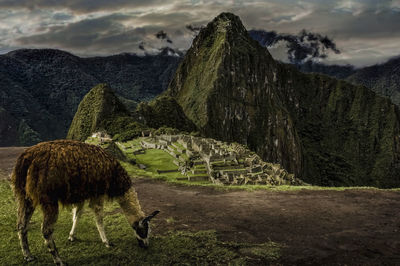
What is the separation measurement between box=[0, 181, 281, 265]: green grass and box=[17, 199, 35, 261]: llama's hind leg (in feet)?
0.68

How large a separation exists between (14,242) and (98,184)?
113 inches

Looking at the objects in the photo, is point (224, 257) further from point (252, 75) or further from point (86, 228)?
point (252, 75)

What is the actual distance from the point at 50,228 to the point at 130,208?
1.95 m

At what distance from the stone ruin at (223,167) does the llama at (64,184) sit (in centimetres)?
2019

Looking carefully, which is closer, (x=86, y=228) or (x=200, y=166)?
(x=86, y=228)

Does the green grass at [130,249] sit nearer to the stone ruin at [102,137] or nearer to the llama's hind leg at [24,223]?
the llama's hind leg at [24,223]

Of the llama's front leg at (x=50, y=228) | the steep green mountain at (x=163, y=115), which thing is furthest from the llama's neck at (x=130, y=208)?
the steep green mountain at (x=163, y=115)

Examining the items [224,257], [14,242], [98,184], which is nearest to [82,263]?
[98,184]

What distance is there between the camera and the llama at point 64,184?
6.65m

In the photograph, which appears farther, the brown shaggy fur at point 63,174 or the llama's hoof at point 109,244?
the llama's hoof at point 109,244

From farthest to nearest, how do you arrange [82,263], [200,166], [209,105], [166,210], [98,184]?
[209,105] → [200,166] → [166,210] → [98,184] → [82,263]

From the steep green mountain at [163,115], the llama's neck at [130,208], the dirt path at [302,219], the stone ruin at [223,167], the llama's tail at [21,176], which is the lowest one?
the stone ruin at [223,167]

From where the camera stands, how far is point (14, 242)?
769cm

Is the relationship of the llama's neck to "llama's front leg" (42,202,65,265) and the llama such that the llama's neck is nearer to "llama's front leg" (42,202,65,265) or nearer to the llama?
the llama
